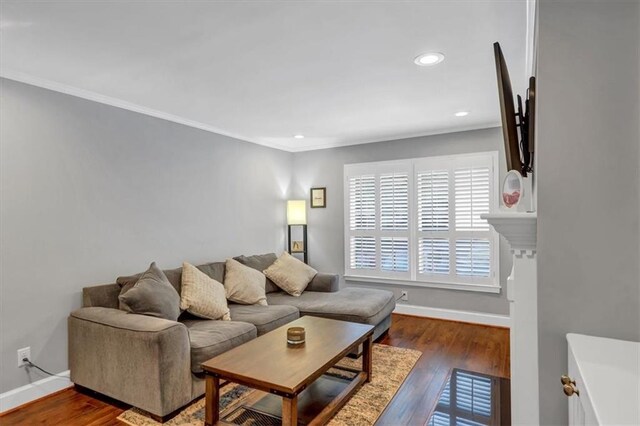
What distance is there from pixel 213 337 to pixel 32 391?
1360 mm

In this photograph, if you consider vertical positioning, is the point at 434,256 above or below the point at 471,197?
below

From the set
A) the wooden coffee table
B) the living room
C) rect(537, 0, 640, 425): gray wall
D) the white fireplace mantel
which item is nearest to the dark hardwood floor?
the living room

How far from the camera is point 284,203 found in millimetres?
5254

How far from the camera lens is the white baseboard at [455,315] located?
4.03 m

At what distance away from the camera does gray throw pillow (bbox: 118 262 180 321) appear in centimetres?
255

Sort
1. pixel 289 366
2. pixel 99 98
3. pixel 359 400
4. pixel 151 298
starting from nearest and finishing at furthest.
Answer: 1. pixel 289 366
2. pixel 359 400
3. pixel 151 298
4. pixel 99 98

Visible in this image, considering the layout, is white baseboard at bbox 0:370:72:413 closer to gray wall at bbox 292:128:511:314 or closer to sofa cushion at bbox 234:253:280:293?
sofa cushion at bbox 234:253:280:293

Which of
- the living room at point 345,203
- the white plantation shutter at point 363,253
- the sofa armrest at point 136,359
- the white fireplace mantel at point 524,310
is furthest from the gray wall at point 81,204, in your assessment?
the white fireplace mantel at point 524,310

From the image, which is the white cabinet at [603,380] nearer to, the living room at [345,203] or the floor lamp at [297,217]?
the living room at [345,203]

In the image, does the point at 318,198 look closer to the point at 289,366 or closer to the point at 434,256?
the point at 434,256

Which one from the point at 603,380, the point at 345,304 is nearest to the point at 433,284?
the point at 345,304

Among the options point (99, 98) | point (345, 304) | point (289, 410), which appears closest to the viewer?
point (289, 410)

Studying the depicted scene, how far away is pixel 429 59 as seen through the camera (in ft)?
7.57

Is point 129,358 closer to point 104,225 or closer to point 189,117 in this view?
point 104,225
